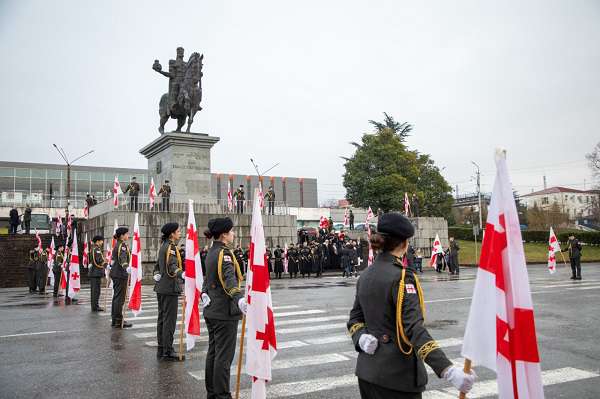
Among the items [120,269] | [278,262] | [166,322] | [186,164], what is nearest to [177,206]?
[186,164]

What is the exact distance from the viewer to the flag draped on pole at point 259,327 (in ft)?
15.6

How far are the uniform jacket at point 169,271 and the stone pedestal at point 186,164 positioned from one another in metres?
21.0

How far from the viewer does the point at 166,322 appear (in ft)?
25.8

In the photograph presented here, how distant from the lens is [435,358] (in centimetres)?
307

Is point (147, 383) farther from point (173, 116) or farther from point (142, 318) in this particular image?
point (173, 116)

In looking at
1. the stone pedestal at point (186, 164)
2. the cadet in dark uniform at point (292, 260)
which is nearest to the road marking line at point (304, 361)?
the cadet in dark uniform at point (292, 260)

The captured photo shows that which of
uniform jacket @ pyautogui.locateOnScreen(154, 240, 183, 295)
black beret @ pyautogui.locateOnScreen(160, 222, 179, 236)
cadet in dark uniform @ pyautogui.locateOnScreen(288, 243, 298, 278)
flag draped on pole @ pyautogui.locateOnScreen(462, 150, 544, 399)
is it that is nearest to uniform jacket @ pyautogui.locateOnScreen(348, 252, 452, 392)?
flag draped on pole @ pyautogui.locateOnScreen(462, 150, 544, 399)

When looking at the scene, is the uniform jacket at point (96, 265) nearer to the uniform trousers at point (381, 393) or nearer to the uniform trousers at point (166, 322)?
the uniform trousers at point (166, 322)

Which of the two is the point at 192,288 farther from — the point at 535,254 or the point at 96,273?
the point at 535,254

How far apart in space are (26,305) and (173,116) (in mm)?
17432

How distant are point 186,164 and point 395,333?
2775 centimetres

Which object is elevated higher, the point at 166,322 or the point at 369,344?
the point at 369,344

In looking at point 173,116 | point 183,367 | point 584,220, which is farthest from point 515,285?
point 584,220

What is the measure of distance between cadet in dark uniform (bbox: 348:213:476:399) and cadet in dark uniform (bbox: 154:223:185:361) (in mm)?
5033
